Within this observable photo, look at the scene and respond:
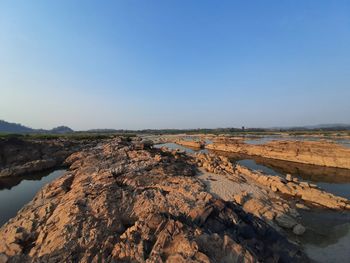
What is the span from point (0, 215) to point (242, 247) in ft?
65.5

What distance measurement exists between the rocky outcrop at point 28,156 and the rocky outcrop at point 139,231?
23766 mm

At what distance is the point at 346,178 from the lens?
28.8 metres

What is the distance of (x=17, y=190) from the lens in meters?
26.3

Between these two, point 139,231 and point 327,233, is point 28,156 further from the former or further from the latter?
point 327,233

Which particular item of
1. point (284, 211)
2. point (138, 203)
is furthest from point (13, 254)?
point (284, 211)

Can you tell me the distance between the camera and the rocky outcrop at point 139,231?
813 cm

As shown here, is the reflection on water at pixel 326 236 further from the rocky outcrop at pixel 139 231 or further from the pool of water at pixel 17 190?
the pool of water at pixel 17 190

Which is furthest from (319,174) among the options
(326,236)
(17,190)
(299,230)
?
(17,190)

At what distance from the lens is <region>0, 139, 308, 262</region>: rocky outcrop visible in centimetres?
813

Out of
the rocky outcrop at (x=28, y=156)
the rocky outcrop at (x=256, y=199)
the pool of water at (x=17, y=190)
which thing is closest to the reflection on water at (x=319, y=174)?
the rocky outcrop at (x=256, y=199)

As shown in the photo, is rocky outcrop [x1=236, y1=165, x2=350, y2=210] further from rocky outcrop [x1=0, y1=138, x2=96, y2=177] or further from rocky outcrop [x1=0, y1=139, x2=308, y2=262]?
rocky outcrop [x1=0, y1=138, x2=96, y2=177]

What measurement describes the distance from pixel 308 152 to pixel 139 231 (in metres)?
39.7

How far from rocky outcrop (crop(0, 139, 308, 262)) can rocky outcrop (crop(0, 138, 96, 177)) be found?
2377 cm

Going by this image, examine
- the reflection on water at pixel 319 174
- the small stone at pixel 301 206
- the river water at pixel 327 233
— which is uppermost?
the small stone at pixel 301 206
